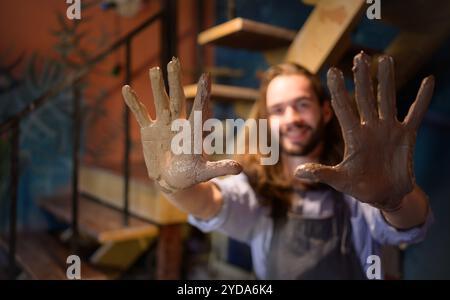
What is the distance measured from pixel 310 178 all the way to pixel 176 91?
24 cm

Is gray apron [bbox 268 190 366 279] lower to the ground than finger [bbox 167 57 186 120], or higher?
lower

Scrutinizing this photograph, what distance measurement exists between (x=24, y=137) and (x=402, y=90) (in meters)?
1.65

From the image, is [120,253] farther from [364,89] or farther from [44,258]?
[364,89]

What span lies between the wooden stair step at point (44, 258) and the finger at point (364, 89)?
2.21 ft

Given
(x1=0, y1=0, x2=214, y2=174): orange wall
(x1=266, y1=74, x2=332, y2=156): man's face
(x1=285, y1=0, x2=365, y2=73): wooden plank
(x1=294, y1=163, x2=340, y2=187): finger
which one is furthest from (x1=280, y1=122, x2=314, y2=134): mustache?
(x1=0, y1=0, x2=214, y2=174): orange wall

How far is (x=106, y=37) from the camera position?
174 centimetres

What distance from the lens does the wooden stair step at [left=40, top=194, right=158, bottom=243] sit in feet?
3.87

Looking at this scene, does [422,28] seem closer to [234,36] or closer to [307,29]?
[307,29]

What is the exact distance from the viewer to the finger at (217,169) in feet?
1.60

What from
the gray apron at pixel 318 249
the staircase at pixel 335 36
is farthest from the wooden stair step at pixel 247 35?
the gray apron at pixel 318 249

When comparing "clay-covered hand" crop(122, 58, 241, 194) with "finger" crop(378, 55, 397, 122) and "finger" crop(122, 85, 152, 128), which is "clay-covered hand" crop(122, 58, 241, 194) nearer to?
"finger" crop(122, 85, 152, 128)

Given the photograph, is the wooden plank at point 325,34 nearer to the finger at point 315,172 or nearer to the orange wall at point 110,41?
the orange wall at point 110,41

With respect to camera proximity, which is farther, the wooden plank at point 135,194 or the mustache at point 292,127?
the wooden plank at point 135,194

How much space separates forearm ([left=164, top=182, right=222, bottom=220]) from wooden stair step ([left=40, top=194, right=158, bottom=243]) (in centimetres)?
51
